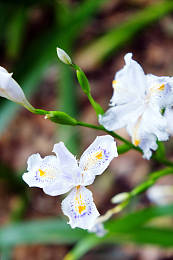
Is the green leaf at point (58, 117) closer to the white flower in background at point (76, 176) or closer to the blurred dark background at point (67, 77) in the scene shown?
the white flower in background at point (76, 176)

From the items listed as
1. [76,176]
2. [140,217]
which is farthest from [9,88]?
[140,217]

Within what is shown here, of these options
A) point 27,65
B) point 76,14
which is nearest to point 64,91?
point 27,65

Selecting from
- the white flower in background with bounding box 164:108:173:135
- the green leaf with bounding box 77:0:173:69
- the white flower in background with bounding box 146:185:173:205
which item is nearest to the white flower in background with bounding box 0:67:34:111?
the white flower in background with bounding box 164:108:173:135

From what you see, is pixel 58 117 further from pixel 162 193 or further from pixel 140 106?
pixel 162 193

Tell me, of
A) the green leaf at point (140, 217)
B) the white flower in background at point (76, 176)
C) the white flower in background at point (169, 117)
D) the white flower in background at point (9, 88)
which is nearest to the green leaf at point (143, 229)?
the green leaf at point (140, 217)

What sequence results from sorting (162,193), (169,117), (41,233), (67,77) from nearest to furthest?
(169,117) → (162,193) → (41,233) → (67,77)

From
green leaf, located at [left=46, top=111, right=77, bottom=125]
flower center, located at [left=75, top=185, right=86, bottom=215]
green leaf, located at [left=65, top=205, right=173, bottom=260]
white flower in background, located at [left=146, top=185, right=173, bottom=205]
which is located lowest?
flower center, located at [left=75, top=185, right=86, bottom=215]

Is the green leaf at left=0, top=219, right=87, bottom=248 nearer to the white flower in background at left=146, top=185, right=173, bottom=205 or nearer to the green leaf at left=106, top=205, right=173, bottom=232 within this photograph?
the green leaf at left=106, top=205, right=173, bottom=232
